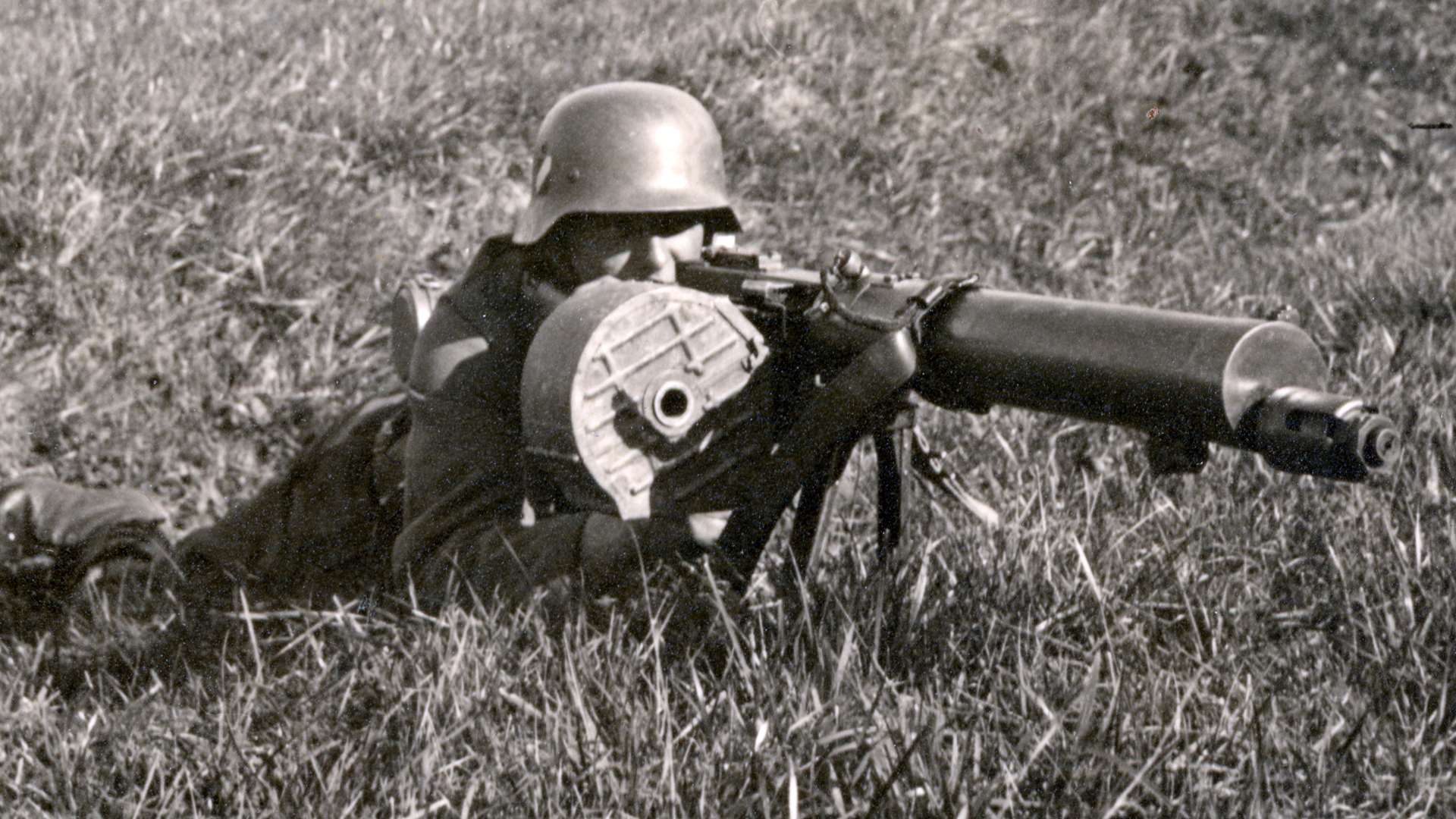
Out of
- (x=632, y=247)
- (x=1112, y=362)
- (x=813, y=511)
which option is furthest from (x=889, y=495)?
(x=632, y=247)

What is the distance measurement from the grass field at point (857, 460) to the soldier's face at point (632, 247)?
64 centimetres

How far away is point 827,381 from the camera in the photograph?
2.63m

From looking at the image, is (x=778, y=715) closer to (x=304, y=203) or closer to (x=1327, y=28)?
(x=304, y=203)

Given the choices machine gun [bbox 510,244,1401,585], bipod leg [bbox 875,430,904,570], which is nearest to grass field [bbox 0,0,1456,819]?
bipod leg [bbox 875,430,904,570]

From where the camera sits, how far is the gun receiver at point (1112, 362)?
79.3 inches

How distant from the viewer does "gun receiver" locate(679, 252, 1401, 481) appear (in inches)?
79.3

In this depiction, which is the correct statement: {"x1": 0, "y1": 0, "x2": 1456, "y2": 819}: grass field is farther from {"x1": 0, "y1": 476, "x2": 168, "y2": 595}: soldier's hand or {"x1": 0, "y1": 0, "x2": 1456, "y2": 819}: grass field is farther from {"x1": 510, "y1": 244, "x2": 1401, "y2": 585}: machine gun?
{"x1": 510, "y1": 244, "x2": 1401, "y2": 585}: machine gun

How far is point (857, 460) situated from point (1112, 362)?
135 centimetres

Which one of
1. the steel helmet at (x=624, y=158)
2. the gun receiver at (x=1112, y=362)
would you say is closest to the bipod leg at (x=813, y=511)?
the gun receiver at (x=1112, y=362)

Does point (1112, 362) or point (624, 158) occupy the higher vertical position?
point (624, 158)

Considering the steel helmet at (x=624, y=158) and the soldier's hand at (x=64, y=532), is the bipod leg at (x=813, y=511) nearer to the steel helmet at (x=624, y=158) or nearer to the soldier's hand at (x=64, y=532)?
the steel helmet at (x=624, y=158)

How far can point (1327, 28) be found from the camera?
22.6ft

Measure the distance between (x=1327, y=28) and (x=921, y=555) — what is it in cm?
513

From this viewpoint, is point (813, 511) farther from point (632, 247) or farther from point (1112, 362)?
point (632, 247)
